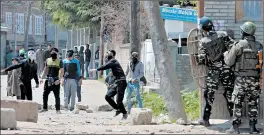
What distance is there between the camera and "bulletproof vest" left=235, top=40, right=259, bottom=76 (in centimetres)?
1092

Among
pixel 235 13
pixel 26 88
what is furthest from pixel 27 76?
pixel 235 13

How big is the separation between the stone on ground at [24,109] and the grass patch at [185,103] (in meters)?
3.20

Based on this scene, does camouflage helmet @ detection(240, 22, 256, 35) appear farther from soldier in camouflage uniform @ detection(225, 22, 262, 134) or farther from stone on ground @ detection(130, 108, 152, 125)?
stone on ground @ detection(130, 108, 152, 125)

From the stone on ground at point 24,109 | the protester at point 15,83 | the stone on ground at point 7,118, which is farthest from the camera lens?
the protester at point 15,83

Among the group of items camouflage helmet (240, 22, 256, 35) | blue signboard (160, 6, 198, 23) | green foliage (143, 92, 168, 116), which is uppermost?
blue signboard (160, 6, 198, 23)

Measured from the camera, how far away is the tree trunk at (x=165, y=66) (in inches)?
495

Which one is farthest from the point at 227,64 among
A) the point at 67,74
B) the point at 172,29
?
the point at 172,29

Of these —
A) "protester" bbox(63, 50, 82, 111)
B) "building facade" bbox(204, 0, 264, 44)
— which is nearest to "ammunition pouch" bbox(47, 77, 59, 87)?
"protester" bbox(63, 50, 82, 111)

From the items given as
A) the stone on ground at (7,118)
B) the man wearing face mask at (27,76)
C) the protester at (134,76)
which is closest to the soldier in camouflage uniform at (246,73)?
the stone on ground at (7,118)

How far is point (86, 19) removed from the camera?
116ft

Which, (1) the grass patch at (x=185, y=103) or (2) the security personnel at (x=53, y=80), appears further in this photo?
(2) the security personnel at (x=53, y=80)

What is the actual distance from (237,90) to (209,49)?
955mm

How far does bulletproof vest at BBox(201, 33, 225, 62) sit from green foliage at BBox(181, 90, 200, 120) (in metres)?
2.14

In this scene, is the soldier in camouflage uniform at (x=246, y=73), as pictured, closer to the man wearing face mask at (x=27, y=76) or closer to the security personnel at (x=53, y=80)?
the security personnel at (x=53, y=80)
